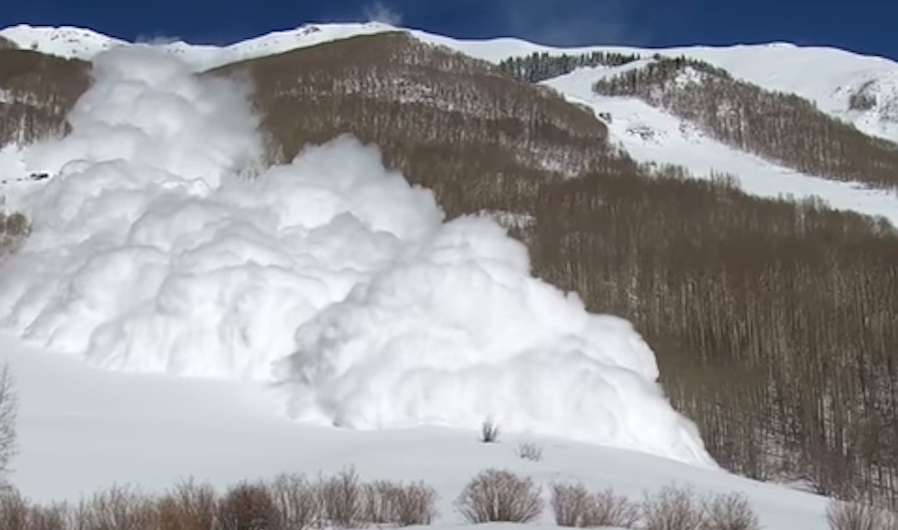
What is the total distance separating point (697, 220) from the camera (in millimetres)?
93062

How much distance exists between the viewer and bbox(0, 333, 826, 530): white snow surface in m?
27.1

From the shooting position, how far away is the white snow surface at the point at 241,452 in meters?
27.1

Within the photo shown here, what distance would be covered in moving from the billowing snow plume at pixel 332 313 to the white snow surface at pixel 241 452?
7.31 feet

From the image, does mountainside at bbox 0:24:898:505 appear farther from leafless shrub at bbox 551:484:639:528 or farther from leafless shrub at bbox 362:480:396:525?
leafless shrub at bbox 551:484:639:528

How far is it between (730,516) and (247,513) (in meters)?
8.95

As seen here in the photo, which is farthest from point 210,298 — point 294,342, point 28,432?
point 28,432

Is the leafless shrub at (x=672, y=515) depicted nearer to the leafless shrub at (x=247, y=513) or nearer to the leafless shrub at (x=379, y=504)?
the leafless shrub at (x=379, y=504)

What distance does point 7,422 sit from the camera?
3164cm

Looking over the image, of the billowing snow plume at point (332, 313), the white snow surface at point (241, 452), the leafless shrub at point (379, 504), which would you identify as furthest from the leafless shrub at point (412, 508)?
the billowing snow plume at point (332, 313)

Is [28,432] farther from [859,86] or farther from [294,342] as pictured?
[859,86]

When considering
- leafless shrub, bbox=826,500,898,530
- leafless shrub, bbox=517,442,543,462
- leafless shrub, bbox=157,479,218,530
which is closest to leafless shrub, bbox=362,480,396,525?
leafless shrub, bbox=157,479,218,530

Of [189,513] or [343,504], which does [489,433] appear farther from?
[189,513]

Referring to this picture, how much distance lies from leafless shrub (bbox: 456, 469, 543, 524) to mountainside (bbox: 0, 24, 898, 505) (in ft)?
48.7

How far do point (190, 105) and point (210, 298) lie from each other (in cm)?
4455
